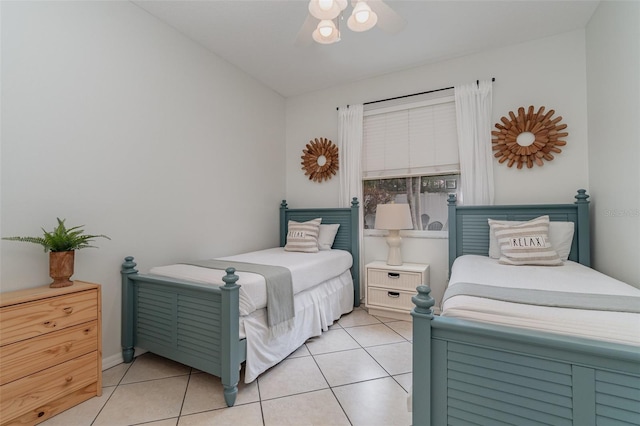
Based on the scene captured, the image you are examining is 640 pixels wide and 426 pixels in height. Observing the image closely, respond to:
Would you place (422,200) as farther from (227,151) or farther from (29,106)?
(29,106)

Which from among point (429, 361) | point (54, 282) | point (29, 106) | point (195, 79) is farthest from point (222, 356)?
point (195, 79)

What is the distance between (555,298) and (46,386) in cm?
257

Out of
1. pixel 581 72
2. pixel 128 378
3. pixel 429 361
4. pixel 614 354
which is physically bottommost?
pixel 128 378

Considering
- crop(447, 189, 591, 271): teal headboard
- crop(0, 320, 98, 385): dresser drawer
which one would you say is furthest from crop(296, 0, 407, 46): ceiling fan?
crop(0, 320, 98, 385): dresser drawer

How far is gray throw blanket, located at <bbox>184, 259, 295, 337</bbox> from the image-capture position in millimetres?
1968

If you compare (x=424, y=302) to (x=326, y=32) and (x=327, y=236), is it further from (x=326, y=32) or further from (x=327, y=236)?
(x=327, y=236)

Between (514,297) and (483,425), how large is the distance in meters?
0.53

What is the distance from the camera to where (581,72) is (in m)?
2.62

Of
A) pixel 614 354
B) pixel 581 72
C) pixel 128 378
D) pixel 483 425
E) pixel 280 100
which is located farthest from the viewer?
pixel 280 100

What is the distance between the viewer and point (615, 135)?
2080 mm

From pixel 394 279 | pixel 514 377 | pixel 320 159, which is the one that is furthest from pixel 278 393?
pixel 320 159

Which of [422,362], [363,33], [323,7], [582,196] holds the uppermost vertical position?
[363,33]

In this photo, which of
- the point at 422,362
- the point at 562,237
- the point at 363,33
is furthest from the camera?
the point at 363,33

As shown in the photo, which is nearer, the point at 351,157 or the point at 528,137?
the point at 528,137
